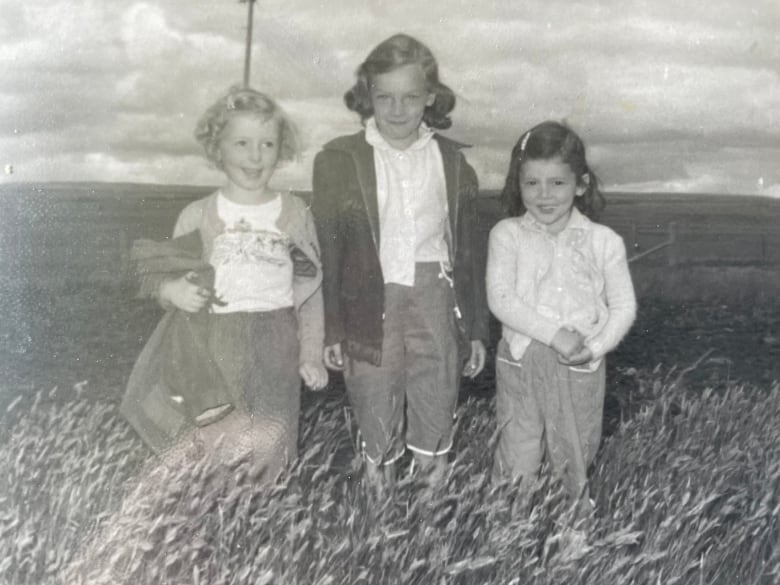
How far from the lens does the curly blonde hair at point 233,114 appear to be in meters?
3.55

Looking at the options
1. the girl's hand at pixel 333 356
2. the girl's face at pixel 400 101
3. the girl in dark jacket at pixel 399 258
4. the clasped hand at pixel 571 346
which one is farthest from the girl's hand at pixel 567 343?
the girl's face at pixel 400 101

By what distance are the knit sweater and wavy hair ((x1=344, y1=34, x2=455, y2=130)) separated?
0.63 metres

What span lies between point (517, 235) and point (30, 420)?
6.38 feet

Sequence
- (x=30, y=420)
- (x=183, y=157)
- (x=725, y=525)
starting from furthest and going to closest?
(x=725, y=525)
(x=30, y=420)
(x=183, y=157)

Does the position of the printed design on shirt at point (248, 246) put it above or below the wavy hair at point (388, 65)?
below

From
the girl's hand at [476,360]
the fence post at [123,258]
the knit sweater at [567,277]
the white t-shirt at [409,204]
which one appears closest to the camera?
the fence post at [123,258]

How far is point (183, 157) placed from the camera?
11.7 ft

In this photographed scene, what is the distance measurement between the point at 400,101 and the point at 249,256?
30.6 inches

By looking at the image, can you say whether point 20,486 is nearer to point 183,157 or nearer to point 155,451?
point 155,451

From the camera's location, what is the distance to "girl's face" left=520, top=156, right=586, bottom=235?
12.5 feet

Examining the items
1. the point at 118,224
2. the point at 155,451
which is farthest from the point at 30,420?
the point at 118,224

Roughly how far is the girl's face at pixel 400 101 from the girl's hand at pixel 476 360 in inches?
32.1

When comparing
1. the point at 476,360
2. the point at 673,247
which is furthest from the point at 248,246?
the point at 673,247

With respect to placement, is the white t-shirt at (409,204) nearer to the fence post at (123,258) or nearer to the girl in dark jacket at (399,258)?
the girl in dark jacket at (399,258)
